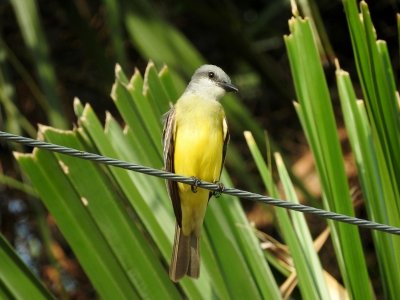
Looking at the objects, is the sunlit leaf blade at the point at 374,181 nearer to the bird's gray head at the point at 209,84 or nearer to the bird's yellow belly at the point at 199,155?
the bird's yellow belly at the point at 199,155

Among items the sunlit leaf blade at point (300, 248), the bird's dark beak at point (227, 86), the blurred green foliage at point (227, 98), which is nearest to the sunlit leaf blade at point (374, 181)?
the blurred green foliage at point (227, 98)

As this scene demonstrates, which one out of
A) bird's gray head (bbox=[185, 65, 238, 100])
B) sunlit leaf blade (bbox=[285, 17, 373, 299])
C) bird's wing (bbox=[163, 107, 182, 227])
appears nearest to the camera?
sunlit leaf blade (bbox=[285, 17, 373, 299])

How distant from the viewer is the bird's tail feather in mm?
3010

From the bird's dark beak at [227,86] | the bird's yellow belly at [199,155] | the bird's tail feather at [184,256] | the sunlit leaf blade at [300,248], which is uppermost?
the bird's dark beak at [227,86]

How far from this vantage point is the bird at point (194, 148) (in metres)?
3.46

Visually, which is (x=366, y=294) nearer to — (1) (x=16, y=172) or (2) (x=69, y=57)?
(1) (x=16, y=172)

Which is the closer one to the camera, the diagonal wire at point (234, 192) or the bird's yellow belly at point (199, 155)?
the diagonal wire at point (234, 192)

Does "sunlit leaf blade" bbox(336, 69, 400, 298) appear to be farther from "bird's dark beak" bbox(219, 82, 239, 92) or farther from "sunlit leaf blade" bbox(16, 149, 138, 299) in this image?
"bird's dark beak" bbox(219, 82, 239, 92)

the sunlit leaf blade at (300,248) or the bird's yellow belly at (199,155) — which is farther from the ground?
the bird's yellow belly at (199,155)

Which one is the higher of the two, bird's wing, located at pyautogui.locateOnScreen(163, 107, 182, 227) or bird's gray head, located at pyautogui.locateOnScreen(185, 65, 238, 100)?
bird's gray head, located at pyautogui.locateOnScreen(185, 65, 238, 100)

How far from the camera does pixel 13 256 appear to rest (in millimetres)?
2916

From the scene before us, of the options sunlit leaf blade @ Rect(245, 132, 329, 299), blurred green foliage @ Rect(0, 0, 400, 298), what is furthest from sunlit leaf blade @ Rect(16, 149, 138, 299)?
sunlit leaf blade @ Rect(245, 132, 329, 299)

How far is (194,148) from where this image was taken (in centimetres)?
373

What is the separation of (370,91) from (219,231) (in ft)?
2.22
